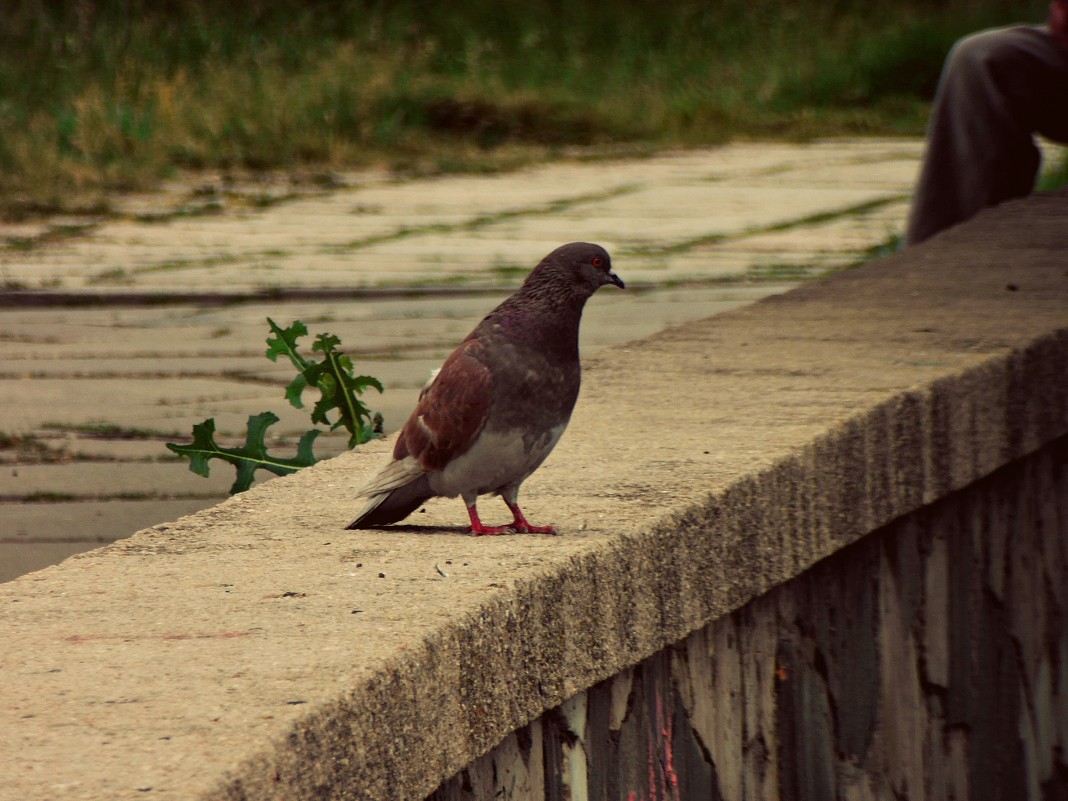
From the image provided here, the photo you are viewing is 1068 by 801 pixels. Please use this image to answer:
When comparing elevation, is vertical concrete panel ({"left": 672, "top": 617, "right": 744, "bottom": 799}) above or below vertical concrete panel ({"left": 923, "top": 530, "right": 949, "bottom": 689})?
above

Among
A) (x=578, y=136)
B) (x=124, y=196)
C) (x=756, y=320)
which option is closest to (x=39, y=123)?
(x=124, y=196)

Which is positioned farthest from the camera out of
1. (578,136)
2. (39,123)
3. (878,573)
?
(578,136)

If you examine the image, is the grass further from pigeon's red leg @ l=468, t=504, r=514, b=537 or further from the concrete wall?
pigeon's red leg @ l=468, t=504, r=514, b=537

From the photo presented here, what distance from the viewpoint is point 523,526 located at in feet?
6.30

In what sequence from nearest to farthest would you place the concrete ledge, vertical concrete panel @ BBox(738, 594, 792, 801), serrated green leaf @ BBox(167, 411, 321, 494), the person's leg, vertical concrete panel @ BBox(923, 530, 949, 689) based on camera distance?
the concrete ledge → vertical concrete panel @ BBox(738, 594, 792, 801) → serrated green leaf @ BBox(167, 411, 321, 494) → vertical concrete panel @ BBox(923, 530, 949, 689) → the person's leg

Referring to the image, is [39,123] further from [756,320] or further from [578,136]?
[756,320]

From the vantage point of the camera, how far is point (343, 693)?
55.4 inches

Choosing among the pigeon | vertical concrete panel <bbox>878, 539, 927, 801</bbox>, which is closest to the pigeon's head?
the pigeon

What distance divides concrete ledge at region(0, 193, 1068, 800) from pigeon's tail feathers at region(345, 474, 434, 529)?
0.08 ft

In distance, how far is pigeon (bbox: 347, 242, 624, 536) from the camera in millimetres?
1890

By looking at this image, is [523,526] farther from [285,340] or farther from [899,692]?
[899,692]

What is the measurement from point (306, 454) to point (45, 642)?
1.16 meters

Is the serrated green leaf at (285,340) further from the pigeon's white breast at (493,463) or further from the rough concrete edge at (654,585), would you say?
the rough concrete edge at (654,585)

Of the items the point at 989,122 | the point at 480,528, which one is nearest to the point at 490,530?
the point at 480,528
